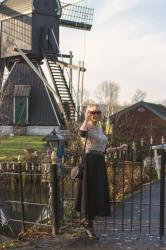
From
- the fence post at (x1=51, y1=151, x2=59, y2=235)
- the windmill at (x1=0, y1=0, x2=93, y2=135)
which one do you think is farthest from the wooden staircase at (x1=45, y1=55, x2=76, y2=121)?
the fence post at (x1=51, y1=151, x2=59, y2=235)

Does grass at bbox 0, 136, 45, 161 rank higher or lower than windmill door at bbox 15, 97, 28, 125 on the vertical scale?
lower

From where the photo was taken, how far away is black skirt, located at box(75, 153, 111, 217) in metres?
6.99

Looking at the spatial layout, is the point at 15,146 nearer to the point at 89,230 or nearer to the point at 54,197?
the point at 54,197

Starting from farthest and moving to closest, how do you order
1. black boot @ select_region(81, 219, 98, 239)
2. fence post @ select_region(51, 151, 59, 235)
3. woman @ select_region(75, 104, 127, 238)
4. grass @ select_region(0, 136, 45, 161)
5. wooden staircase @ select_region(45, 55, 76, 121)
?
1. wooden staircase @ select_region(45, 55, 76, 121)
2. grass @ select_region(0, 136, 45, 161)
3. fence post @ select_region(51, 151, 59, 235)
4. black boot @ select_region(81, 219, 98, 239)
5. woman @ select_region(75, 104, 127, 238)

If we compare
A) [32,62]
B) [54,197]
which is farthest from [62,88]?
[54,197]

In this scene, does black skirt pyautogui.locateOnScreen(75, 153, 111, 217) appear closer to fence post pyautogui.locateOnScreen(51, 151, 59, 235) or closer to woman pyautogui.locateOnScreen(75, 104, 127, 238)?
woman pyautogui.locateOnScreen(75, 104, 127, 238)

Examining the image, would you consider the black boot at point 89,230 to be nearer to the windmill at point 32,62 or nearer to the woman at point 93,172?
the woman at point 93,172

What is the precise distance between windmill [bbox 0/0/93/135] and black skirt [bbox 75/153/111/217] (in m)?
25.3

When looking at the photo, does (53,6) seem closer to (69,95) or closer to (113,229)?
(69,95)

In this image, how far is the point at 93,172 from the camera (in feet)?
23.0

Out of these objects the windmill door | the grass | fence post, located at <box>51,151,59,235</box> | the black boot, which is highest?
the windmill door

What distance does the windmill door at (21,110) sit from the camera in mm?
34312

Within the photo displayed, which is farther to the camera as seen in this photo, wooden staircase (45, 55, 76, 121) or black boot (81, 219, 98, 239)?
wooden staircase (45, 55, 76, 121)

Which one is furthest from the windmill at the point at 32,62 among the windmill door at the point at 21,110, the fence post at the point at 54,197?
the fence post at the point at 54,197
